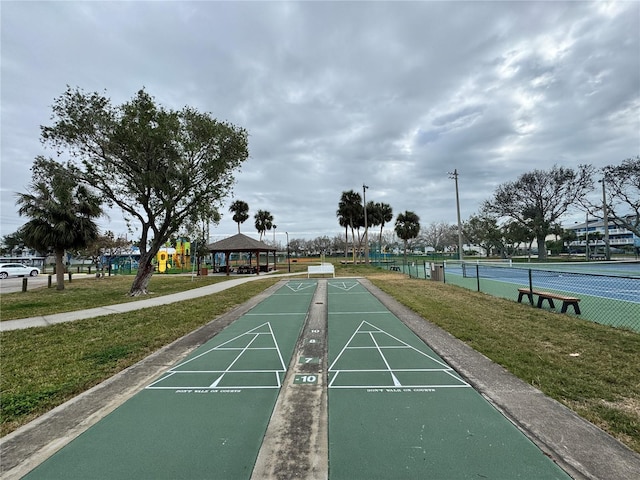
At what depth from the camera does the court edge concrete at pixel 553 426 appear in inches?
99.2

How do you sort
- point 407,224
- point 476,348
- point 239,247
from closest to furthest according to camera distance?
1. point 476,348
2. point 239,247
3. point 407,224

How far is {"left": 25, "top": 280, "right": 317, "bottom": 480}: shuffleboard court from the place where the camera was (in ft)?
8.38

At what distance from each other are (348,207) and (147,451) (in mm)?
41658

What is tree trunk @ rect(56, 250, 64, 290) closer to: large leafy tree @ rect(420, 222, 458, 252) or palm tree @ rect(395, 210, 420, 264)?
palm tree @ rect(395, 210, 420, 264)

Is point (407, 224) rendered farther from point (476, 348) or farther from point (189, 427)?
point (189, 427)

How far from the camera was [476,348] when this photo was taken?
5699 mm

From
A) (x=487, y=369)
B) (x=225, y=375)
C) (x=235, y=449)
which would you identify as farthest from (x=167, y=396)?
(x=487, y=369)

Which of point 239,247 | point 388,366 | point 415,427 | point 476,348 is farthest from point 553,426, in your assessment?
point 239,247

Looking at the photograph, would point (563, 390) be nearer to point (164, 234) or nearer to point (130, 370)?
point (130, 370)

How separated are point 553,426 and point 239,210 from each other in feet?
174

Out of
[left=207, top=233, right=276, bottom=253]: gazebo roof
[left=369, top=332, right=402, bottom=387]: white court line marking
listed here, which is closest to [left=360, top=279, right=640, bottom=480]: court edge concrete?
[left=369, top=332, right=402, bottom=387]: white court line marking

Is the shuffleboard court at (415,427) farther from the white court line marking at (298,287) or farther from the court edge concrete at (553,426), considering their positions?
the white court line marking at (298,287)

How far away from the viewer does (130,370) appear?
4.87m

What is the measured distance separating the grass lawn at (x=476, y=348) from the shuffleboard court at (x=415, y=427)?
1051mm
